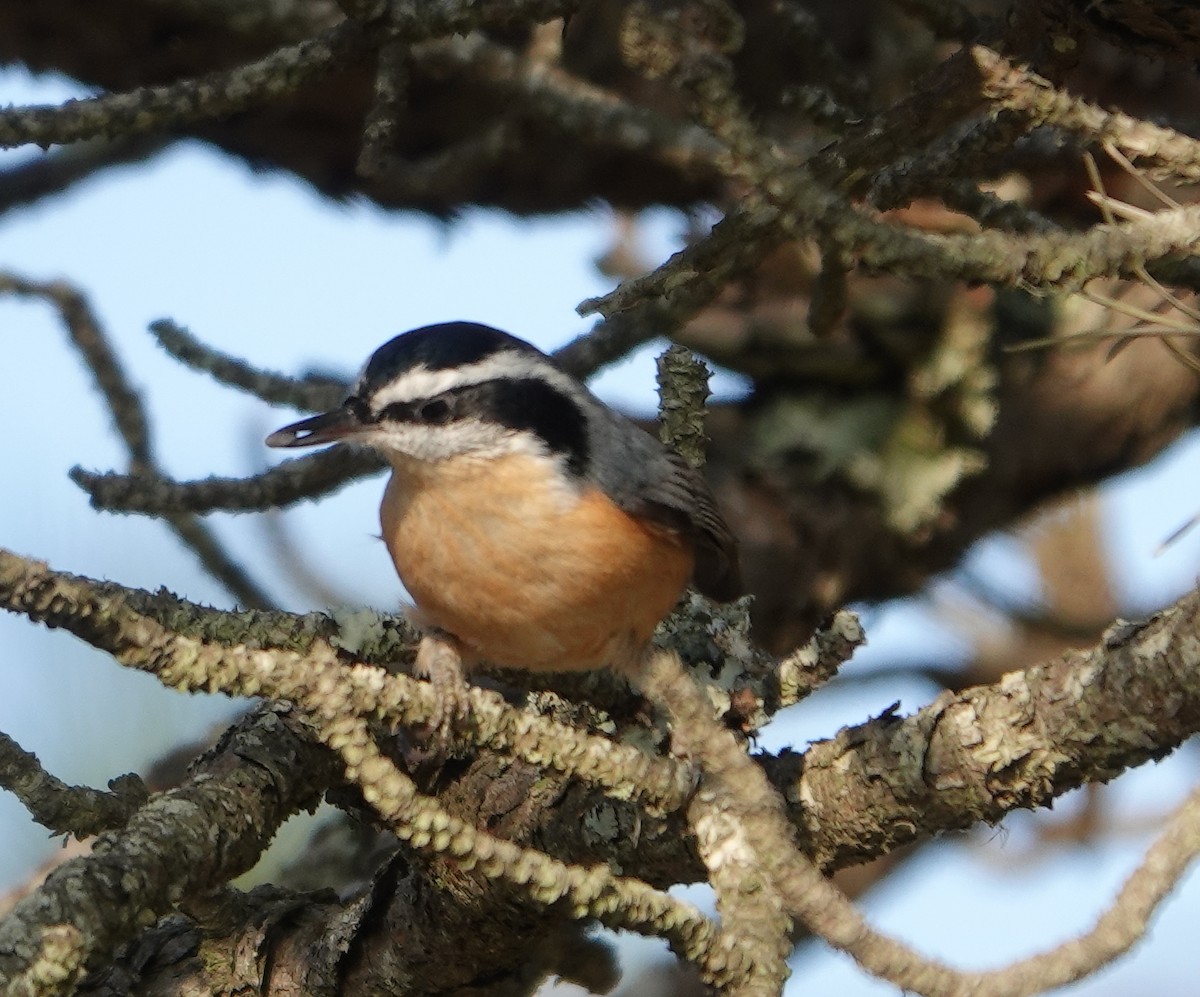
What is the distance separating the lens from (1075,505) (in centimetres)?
461

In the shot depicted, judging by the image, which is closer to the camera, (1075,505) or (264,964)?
(264,964)

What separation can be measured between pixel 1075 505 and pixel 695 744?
2837 millimetres

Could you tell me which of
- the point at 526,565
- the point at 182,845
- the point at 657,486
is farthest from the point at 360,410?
the point at 182,845

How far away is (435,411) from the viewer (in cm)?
329

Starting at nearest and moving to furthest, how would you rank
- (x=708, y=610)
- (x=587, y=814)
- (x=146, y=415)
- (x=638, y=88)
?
(x=587, y=814), (x=708, y=610), (x=146, y=415), (x=638, y=88)

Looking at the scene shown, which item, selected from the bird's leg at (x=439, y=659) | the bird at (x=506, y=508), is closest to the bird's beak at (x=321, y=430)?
the bird at (x=506, y=508)

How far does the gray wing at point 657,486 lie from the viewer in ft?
11.3

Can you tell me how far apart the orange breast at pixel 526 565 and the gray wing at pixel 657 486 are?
→ 6 cm

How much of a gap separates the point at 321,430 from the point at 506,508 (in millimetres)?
416

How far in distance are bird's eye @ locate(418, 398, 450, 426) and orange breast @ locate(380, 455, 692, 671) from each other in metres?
0.11

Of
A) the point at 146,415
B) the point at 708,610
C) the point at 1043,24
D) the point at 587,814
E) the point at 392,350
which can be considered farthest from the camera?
the point at 146,415

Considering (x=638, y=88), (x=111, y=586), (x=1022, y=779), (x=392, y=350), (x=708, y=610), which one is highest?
(x=638, y=88)

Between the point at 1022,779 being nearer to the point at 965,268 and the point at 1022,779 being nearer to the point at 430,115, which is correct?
the point at 965,268

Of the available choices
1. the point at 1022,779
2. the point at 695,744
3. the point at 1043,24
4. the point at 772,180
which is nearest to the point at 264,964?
the point at 695,744
